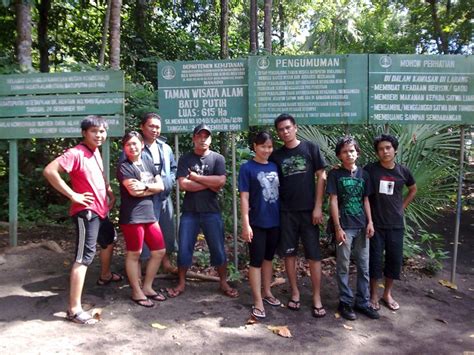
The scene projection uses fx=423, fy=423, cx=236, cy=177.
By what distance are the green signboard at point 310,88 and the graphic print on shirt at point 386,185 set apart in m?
0.92

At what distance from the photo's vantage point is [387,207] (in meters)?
4.05

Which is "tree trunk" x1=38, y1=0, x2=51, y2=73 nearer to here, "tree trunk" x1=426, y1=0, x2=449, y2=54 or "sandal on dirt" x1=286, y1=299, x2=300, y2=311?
"sandal on dirt" x1=286, y1=299, x2=300, y2=311

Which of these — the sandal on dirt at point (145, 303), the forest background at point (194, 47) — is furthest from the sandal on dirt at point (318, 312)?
the forest background at point (194, 47)

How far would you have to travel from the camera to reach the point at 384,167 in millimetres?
4117

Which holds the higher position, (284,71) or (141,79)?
(141,79)

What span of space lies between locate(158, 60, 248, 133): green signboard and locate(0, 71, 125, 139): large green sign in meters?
0.62

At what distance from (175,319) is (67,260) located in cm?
207

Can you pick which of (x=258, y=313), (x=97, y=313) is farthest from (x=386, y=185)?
(x=97, y=313)

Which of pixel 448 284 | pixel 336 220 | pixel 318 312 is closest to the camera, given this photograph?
pixel 336 220

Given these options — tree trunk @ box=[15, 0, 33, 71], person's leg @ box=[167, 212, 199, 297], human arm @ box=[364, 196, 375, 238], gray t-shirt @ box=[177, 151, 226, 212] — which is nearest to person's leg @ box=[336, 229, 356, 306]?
human arm @ box=[364, 196, 375, 238]

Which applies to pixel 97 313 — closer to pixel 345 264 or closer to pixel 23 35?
pixel 345 264

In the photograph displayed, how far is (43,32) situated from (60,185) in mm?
7455

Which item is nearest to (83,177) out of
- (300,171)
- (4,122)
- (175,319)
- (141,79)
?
(175,319)

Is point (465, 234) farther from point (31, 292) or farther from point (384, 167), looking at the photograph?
point (31, 292)
